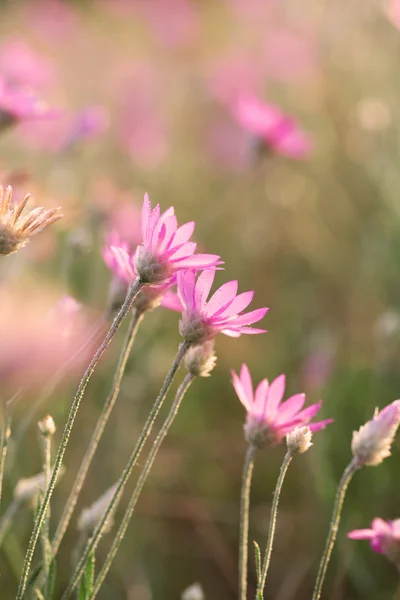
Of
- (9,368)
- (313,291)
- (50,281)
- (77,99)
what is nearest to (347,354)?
(313,291)

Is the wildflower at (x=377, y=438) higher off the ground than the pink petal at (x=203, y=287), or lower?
lower

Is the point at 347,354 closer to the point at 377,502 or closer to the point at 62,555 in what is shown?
the point at 377,502

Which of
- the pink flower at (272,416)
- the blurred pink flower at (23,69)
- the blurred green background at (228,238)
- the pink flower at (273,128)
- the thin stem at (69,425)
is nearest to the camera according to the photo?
the thin stem at (69,425)

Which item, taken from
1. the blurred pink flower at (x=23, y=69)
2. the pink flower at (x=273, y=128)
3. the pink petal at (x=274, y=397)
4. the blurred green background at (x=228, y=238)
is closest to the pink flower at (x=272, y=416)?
the pink petal at (x=274, y=397)

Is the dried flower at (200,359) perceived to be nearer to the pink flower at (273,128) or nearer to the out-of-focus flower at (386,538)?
the out-of-focus flower at (386,538)

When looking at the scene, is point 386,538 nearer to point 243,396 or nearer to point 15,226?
point 243,396

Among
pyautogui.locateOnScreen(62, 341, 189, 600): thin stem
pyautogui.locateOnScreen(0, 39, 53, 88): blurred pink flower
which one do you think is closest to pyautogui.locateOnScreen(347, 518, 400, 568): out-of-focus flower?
pyautogui.locateOnScreen(62, 341, 189, 600): thin stem
